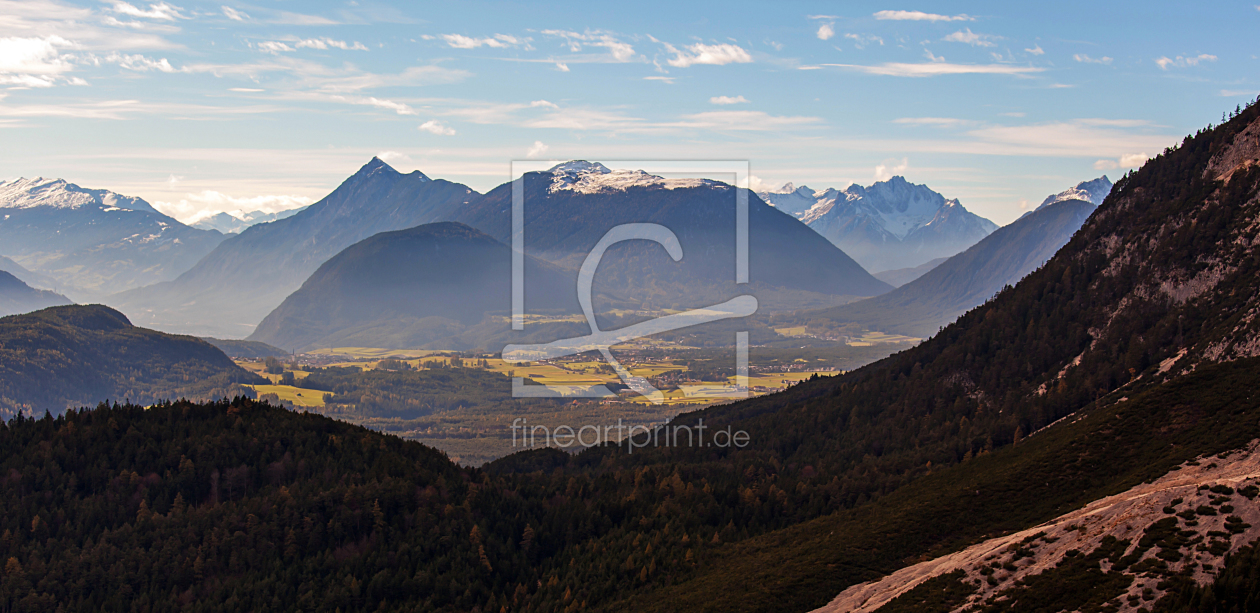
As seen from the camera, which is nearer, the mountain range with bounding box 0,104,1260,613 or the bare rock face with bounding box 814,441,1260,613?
the bare rock face with bounding box 814,441,1260,613

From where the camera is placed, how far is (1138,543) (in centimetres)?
7850

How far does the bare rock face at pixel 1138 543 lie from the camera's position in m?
73.2

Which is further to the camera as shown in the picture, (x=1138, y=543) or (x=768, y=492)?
(x=768, y=492)

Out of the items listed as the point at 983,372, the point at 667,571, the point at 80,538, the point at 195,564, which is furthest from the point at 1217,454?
the point at 80,538

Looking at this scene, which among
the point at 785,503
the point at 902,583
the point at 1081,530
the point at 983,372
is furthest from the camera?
the point at 983,372

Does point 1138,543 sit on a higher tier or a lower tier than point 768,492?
higher

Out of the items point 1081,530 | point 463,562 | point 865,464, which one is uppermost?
point 1081,530

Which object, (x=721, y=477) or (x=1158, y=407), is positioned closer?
(x=1158, y=407)

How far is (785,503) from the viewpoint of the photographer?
169 metres

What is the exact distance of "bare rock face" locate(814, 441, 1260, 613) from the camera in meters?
73.2

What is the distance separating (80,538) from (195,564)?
84.4 ft

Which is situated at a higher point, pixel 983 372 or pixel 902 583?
pixel 983 372

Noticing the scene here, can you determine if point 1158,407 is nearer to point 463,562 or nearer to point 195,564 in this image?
point 463,562

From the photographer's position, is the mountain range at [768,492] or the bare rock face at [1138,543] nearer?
the bare rock face at [1138,543]
